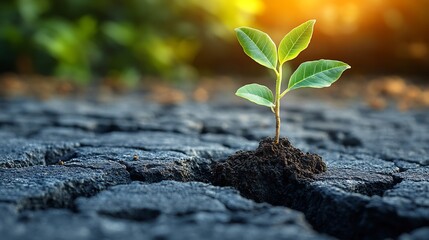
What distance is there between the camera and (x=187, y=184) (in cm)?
177

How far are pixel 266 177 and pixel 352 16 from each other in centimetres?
493

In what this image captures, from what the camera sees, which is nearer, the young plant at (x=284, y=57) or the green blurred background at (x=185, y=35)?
the young plant at (x=284, y=57)

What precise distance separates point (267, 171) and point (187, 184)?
0.24 meters

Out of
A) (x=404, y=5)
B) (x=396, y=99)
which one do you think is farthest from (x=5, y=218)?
(x=404, y=5)

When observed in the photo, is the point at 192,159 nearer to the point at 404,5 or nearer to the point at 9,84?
the point at 9,84

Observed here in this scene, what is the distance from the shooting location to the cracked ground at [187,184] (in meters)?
1.39

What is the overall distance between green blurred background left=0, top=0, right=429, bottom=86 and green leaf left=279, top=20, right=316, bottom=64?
12.8ft

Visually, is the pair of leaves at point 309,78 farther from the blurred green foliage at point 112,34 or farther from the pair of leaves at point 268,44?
the blurred green foliage at point 112,34

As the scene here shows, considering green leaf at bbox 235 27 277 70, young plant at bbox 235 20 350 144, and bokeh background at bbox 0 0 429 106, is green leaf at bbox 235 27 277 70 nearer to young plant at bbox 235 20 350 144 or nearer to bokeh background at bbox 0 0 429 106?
young plant at bbox 235 20 350 144

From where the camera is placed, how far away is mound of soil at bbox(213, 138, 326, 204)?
1.76 m

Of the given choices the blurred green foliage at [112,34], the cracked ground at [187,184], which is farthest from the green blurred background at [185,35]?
the cracked ground at [187,184]

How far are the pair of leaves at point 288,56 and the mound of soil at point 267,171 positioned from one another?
0.16 m

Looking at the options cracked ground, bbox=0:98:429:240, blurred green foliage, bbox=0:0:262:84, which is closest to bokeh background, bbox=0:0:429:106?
blurred green foliage, bbox=0:0:262:84

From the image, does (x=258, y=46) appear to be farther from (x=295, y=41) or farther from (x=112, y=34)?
(x=112, y=34)
